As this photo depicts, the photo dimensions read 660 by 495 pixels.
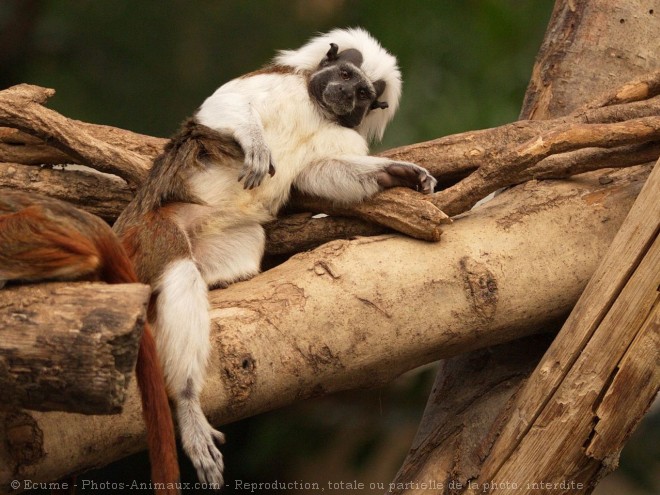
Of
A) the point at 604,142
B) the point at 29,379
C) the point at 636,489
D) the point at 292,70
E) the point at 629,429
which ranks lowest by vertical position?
the point at 636,489

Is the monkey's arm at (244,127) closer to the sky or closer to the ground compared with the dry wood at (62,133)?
closer to the sky

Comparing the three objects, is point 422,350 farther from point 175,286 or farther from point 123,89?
point 123,89

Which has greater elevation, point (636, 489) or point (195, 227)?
point (195, 227)

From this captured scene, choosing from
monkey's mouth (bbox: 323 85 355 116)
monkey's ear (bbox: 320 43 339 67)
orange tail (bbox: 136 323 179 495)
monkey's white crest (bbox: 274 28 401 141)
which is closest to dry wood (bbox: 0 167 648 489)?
orange tail (bbox: 136 323 179 495)

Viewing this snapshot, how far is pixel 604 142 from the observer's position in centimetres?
338

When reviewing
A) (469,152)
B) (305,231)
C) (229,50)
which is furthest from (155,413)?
(229,50)

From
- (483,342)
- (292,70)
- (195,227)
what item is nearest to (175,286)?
(195,227)

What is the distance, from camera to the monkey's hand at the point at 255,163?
3.40 meters

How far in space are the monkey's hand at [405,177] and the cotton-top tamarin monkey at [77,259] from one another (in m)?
1.33

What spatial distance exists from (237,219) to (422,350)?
1.00 meters

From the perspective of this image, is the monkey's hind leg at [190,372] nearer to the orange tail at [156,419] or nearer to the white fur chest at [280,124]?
the orange tail at [156,419]

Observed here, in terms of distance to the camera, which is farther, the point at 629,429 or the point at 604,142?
the point at 604,142

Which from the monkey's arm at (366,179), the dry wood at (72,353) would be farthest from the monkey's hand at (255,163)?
the dry wood at (72,353)

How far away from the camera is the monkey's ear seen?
13.5ft
